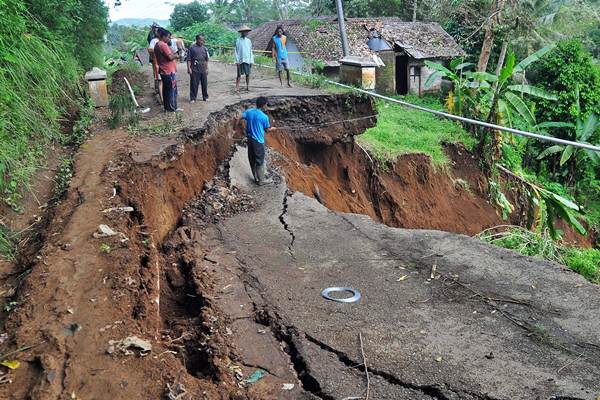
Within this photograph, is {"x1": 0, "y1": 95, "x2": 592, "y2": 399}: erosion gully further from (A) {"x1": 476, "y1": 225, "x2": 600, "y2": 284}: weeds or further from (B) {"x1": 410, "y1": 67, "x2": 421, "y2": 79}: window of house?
(B) {"x1": 410, "y1": 67, "x2": 421, "y2": 79}: window of house

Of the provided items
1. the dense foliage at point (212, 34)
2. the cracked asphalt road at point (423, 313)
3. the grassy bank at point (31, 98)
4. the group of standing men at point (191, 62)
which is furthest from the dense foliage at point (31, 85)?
the dense foliage at point (212, 34)

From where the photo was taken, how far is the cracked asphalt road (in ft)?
13.2

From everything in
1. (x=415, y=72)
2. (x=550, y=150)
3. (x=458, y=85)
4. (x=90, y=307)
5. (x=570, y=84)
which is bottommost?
(x=550, y=150)

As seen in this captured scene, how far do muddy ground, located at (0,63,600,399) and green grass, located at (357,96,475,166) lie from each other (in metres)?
5.19

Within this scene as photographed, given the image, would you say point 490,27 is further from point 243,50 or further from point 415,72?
point 243,50

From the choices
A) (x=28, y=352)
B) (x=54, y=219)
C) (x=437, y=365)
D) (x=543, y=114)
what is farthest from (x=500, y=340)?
(x=543, y=114)

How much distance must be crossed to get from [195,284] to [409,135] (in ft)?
31.7

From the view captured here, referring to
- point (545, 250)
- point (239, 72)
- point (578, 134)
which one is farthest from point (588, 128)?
point (239, 72)

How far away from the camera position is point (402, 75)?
24719 mm

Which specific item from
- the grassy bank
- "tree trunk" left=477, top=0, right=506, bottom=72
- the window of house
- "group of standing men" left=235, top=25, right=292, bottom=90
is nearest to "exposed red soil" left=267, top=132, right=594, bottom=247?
"group of standing men" left=235, top=25, right=292, bottom=90

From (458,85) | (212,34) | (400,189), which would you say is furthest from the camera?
(212,34)

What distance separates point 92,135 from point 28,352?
6.09 meters

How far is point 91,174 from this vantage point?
7.26 metres

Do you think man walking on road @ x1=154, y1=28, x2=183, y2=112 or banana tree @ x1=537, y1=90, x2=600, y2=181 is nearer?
man walking on road @ x1=154, y1=28, x2=183, y2=112
